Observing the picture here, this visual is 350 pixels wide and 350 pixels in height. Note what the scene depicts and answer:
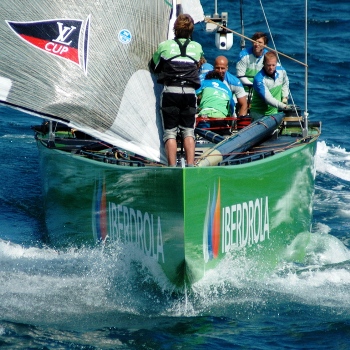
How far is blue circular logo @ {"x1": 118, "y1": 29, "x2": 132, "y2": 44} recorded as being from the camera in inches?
287

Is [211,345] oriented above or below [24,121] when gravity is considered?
below

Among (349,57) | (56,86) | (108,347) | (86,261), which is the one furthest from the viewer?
(349,57)

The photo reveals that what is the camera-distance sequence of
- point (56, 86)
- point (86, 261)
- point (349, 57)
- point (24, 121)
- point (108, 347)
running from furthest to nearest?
point (349, 57) → point (24, 121) → point (86, 261) → point (56, 86) → point (108, 347)

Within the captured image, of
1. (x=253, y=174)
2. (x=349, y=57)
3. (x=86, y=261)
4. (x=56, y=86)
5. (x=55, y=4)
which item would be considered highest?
(x=349, y=57)

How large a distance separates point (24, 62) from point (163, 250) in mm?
1814

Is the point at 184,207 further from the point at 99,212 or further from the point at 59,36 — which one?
the point at 59,36

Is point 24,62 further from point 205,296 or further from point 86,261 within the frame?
point 205,296

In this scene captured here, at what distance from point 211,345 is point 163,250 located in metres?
0.86

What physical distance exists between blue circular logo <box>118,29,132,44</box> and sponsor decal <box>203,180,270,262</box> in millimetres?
1509

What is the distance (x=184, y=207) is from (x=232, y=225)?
2.32ft

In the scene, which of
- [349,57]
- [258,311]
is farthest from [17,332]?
[349,57]

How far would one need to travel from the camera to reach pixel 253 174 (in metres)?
7.10

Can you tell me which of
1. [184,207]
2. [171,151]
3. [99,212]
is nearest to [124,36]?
[171,151]

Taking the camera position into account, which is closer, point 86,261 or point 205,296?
point 205,296
